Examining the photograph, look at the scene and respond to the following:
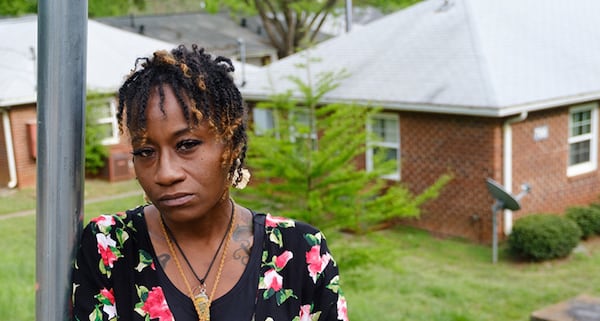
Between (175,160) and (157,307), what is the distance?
34 centimetres

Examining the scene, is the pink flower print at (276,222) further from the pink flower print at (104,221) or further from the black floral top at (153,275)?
the pink flower print at (104,221)

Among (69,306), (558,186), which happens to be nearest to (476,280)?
(558,186)

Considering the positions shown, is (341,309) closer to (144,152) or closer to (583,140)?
(144,152)

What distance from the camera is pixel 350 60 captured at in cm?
1812

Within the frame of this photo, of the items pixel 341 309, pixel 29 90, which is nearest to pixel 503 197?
pixel 341 309

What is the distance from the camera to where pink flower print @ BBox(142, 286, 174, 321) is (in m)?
1.88

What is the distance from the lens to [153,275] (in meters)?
1.92

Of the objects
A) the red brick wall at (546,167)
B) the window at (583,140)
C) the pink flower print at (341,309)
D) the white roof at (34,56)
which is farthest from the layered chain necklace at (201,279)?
the white roof at (34,56)

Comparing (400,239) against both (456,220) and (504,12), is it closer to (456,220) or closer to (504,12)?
(456,220)

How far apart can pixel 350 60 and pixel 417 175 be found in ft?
11.6

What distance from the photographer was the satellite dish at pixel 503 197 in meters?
13.4

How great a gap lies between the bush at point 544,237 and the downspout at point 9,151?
12.1 meters

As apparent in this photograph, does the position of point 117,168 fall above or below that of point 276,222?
below

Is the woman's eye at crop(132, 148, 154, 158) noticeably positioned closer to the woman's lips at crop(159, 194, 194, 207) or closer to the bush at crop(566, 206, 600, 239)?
the woman's lips at crop(159, 194, 194, 207)
